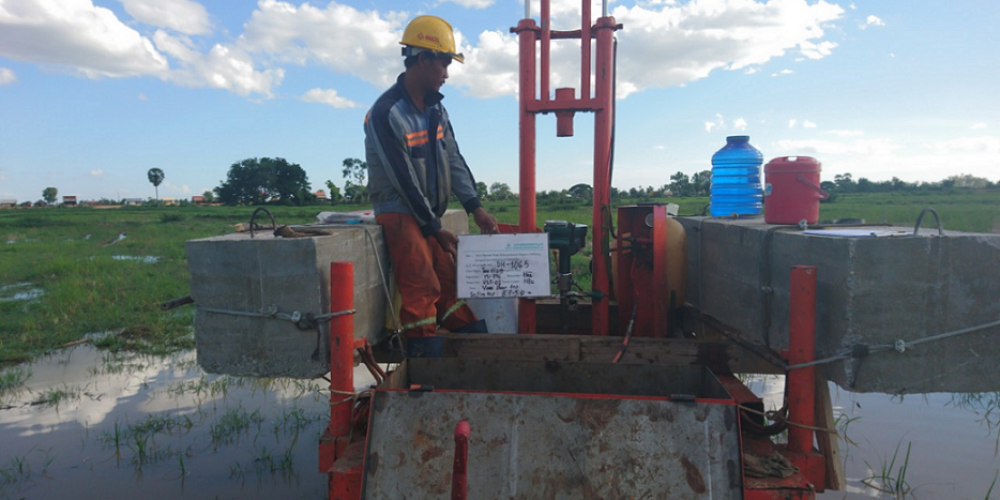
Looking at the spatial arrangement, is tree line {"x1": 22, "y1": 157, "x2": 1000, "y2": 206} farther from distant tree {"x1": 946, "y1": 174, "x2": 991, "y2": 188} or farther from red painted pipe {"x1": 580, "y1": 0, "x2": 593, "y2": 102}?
red painted pipe {"x1": 580, "y1": 0, "x2": 593, "y2": 102}

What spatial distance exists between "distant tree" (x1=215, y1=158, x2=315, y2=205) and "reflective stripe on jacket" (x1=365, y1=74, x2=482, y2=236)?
54.9 meters

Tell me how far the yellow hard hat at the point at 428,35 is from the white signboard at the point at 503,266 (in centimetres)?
103

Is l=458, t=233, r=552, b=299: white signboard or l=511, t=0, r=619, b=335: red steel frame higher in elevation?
l=511, t=0, r=619, b=335: red steel frame

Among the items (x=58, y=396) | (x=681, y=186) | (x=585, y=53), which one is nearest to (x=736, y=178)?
(x=585, y=53)

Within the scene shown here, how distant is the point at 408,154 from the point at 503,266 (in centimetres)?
78

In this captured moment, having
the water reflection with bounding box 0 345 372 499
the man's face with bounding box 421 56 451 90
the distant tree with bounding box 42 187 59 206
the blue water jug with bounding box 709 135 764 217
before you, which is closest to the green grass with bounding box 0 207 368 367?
the water reflection with bounding box 0 345 372 499

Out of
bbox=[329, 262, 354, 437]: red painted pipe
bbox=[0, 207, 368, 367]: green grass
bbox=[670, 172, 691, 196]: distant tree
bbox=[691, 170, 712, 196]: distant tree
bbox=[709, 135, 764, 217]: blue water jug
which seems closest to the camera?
bbox=[329, 262, 354, 437]: red painted pipe

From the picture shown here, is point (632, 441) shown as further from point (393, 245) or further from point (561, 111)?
point (561, 111)

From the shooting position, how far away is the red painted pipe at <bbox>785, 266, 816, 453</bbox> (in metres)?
2.22

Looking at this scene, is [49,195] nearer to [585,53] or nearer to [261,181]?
[261,181]

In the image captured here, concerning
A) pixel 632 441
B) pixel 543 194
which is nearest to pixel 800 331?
pixel 632 441

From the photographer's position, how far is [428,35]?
11.2ft

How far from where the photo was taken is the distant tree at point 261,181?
5741 centimetres

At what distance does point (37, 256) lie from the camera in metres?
14.9
